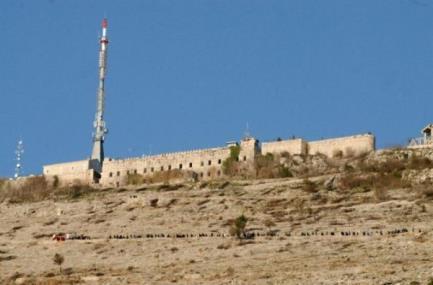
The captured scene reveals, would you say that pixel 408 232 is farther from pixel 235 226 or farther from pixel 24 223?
pixel 24 223

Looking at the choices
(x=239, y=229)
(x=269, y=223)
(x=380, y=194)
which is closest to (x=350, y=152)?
(x=380, y=194)

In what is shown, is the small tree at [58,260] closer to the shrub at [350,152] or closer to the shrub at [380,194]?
the shrub at [380,194]

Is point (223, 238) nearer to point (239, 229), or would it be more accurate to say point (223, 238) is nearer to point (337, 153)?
point (239, 229)

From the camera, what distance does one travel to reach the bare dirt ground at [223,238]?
56625 millimetres

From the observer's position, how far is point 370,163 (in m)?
86.6

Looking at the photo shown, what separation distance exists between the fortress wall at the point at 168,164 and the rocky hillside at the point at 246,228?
362cm

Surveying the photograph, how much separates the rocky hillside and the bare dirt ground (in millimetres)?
84

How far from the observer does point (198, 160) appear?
9750 cm

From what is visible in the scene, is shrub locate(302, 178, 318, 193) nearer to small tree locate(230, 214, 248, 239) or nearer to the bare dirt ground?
the bare dirt ground

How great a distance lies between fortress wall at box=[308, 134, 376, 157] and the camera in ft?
297

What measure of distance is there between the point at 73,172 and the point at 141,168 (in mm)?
5490

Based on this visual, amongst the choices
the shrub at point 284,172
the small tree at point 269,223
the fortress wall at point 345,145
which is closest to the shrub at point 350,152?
the fortress wall at point 345,145

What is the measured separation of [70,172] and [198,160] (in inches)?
419

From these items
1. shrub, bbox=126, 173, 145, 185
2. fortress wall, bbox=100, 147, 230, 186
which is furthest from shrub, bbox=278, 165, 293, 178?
shrub, bbox=126, 173, 145, 185
